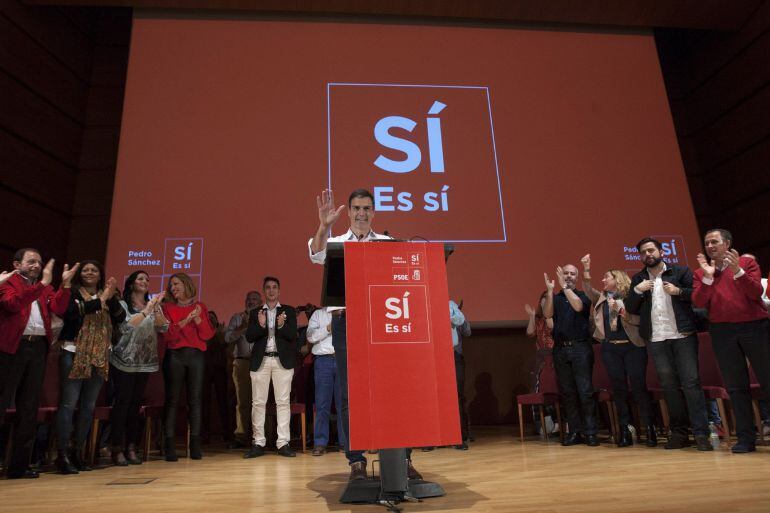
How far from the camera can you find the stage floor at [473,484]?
190 centimetres

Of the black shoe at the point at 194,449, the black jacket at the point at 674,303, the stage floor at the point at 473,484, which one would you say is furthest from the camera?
the black shoe at the point at 194,449

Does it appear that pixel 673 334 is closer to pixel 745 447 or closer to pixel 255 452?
pixel 745 447

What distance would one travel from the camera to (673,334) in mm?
3391

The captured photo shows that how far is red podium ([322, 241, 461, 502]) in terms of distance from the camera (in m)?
1.77

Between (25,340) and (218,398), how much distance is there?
2555 millimetres

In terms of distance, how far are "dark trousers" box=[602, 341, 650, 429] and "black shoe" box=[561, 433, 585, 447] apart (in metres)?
0.37

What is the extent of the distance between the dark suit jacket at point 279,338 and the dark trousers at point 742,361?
9.71 ft

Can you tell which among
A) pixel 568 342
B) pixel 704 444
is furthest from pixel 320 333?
pixel 704 444

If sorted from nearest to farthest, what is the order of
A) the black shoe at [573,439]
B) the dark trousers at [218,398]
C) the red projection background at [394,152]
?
the black shoe at [573,439] → the red projection background at [394,152] → the dark trousers at [218,398]

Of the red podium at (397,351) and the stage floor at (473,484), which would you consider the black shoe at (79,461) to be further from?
the red podium at (397,351)

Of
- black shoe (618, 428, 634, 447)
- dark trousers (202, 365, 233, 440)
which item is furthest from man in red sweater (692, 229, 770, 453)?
dark trousers (202, 365, 233, 440)

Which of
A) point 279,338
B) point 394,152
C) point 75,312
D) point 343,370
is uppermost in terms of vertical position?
point 394,152

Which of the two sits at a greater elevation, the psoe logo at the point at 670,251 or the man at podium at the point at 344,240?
the psoe logo at the point at 670,251

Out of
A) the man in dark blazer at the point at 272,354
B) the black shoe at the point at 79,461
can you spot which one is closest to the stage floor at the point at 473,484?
the black shoe at the point at 79,461
